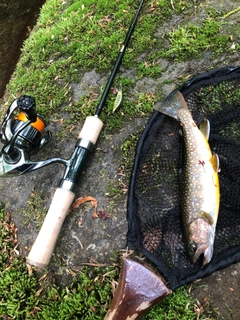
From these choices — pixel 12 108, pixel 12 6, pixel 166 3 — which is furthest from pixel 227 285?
pixel 12 6

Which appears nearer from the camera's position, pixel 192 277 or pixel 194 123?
pixel 192 277

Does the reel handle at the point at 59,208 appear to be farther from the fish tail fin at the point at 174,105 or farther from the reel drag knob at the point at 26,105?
the fish tail fin at the point at 174,105

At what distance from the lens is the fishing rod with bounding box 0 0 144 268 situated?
111 inches

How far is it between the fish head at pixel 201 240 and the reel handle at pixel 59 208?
3.49 ft

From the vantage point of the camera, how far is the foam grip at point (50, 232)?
9.08 ft

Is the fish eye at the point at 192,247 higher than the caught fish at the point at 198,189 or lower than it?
lower

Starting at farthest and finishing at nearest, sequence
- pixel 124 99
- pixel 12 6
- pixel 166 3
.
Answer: pixel 12 6 < pixel 166 3 < pixel 124 99

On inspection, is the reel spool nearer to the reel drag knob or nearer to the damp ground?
the reel drag knob

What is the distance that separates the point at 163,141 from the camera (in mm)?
3088

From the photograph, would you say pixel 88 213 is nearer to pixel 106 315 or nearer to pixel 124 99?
pixel 106 315

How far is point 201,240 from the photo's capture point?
2537 mm

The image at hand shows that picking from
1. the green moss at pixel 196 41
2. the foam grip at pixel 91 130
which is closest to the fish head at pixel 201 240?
the foam grip at pixel 91 130

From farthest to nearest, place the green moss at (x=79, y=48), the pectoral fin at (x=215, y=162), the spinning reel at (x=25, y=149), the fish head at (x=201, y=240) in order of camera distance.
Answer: the green moss at (x=79, y=48), the spinning reel at (x=25, y=149), the pectoral fin at (x=215, y=162), the fish head at (x=201, y=240)

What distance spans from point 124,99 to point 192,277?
1.82 m
